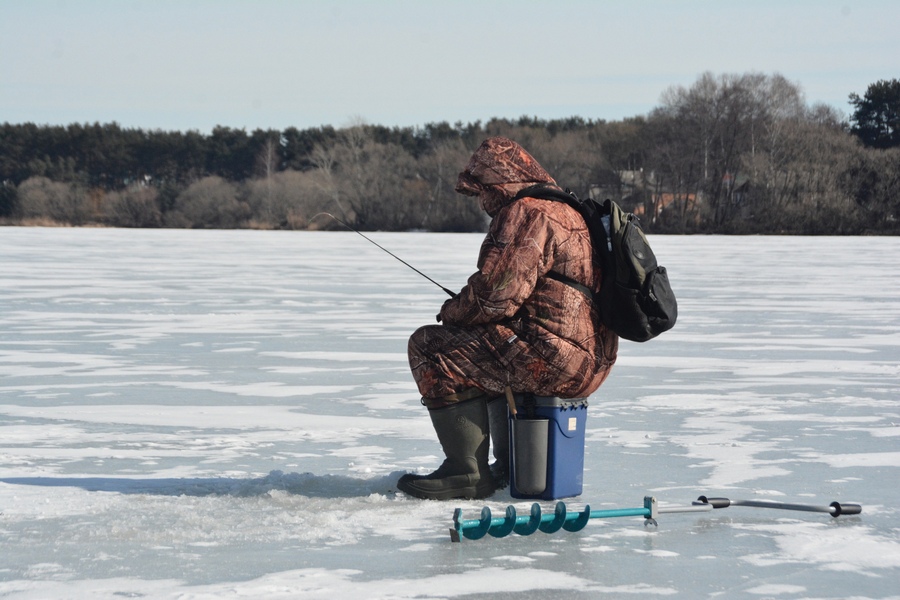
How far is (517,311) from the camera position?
169 inches

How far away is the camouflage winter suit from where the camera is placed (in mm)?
4207

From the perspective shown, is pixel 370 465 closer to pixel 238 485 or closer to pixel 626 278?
pixel 238 485

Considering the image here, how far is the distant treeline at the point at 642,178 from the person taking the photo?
203 ft

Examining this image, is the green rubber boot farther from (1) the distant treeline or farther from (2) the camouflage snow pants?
(1) the distant treeline

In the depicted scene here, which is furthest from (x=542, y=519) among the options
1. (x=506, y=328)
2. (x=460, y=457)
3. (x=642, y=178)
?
(x=642, y=178)

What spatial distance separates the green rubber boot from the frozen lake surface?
7 centimetres

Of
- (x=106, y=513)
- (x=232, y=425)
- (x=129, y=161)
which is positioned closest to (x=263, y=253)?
(x=232, y=425)

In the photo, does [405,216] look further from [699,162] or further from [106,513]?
[106,513]

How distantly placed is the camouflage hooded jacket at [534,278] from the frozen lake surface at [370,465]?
57 cm

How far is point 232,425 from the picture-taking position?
6.12 meters

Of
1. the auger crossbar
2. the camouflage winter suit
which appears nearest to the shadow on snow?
the camouflage winter suit

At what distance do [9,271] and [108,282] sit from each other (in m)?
3.39

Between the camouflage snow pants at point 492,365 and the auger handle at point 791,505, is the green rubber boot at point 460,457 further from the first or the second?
the auger handle at point 791,505

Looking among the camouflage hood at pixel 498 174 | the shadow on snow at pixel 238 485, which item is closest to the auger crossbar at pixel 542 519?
the shadow on snow at pixel 238 485
